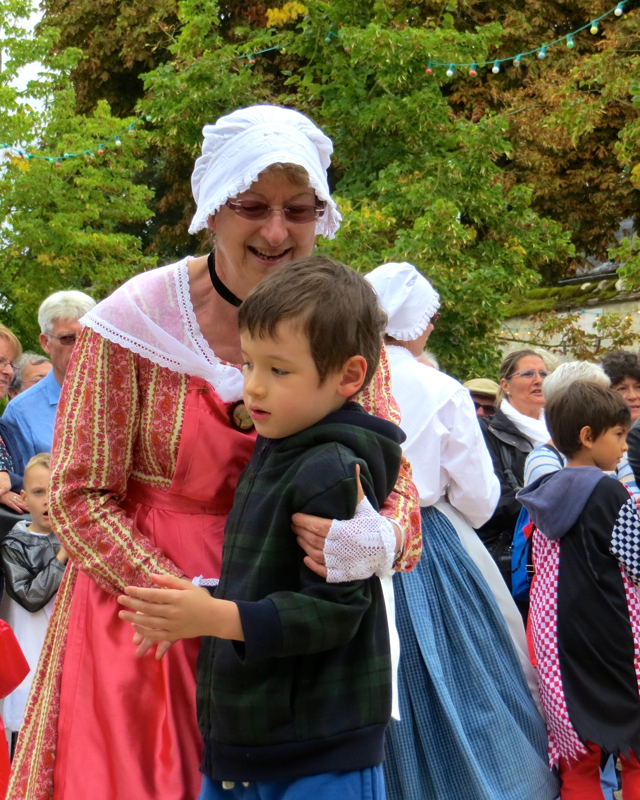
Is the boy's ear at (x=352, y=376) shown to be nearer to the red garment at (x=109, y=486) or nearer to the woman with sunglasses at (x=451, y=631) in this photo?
the red garment at (x=109, y=486)

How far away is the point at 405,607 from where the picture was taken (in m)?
3.59

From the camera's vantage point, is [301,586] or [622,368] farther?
[622,368]

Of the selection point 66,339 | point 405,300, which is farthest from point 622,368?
point 66,339

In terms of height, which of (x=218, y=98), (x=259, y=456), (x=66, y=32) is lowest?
(x=259, y=456)

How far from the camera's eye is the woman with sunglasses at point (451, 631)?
3.41 metres

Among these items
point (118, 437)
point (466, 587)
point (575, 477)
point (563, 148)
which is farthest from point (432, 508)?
point (563, 148)

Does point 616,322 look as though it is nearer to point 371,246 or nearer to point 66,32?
point 371,246

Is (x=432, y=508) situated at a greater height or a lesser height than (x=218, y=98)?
lesser

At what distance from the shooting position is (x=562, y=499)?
13.1 feet

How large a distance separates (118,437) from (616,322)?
395 inches

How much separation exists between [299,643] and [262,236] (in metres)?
0.93

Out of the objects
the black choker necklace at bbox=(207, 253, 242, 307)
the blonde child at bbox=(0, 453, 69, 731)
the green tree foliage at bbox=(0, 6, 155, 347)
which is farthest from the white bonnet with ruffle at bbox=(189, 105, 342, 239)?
the green tree foliage at bbox=(0, 6, 155, 347)

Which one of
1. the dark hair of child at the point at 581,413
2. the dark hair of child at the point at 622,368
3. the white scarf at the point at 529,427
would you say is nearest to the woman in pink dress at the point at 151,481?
the dark hair of child at the point at 581,413

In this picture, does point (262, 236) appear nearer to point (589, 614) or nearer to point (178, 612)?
point (178, 612)
